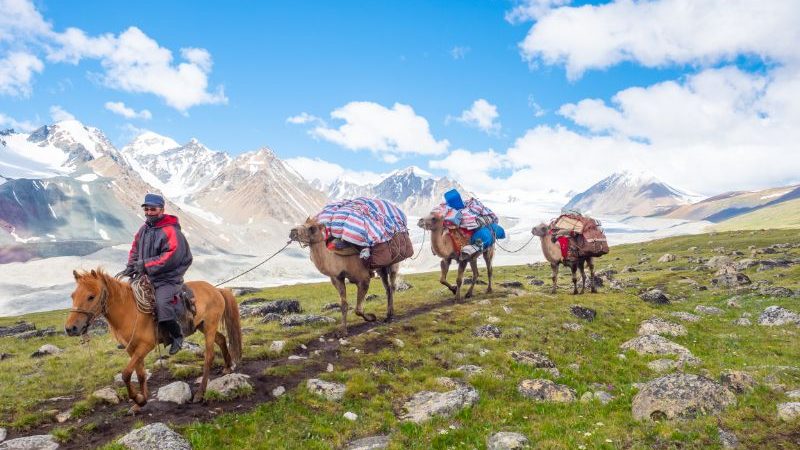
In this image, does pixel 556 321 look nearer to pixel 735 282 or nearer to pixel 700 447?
pixel 700 447

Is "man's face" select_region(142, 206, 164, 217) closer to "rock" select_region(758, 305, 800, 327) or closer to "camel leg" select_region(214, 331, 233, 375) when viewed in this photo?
"camel leg" select_region(214, 331, 233, 375)

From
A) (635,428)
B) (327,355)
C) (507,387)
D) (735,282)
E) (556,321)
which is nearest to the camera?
(635,428)

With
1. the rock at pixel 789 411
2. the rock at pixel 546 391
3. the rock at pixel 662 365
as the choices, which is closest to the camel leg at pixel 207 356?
the rock at pixel 546 391

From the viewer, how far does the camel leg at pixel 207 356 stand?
39.1 feet

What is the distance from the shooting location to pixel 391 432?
10.8 metres

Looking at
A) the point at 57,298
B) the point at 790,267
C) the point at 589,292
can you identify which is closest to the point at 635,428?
the point at 589,292

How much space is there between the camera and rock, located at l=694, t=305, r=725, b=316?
2444cm

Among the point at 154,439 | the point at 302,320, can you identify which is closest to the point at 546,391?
the point at 154,439

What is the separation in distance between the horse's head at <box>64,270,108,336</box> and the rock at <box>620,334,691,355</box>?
16.4m

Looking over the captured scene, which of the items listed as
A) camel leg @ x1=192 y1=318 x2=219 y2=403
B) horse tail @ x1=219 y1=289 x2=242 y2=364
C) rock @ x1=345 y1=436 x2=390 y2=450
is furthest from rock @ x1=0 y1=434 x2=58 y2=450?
rock @ x1=345 y1=436 x2=390 y2=450

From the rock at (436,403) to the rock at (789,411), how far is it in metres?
6.74

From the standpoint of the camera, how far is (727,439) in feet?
31.9

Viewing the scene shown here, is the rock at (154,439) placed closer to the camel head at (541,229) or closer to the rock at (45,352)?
the rock at (45,352)

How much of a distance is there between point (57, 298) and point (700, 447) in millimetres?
205129
